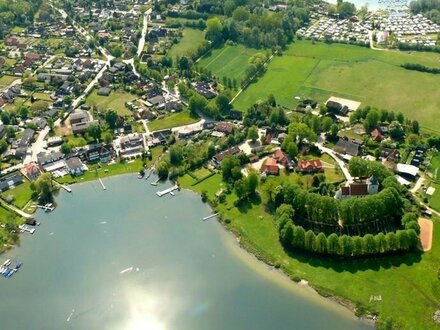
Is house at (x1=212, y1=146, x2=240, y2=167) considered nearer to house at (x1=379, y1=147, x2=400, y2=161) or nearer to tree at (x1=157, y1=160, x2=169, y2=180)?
tree at (x1=157, y1=160, x2=169, y2=180)

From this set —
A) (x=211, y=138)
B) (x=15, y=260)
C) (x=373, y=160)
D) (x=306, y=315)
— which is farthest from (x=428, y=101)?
(x=15, y=260)

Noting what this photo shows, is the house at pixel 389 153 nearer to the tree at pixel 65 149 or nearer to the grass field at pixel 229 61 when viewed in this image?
the grass field at pixel 229 61

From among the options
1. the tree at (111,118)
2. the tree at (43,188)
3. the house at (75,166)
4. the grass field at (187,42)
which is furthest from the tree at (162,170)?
the grass field at (187,42)

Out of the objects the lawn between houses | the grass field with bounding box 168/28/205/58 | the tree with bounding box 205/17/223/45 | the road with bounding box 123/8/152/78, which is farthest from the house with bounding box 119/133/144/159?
the tree with bounding box 205/17/223/45

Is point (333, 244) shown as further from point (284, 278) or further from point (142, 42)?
point (142, 42)

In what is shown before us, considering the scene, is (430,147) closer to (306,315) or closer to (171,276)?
(306,315)

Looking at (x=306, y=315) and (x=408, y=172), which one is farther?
(x=408, y=172)

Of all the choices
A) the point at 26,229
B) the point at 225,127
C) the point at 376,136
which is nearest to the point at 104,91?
the point at 225,127
